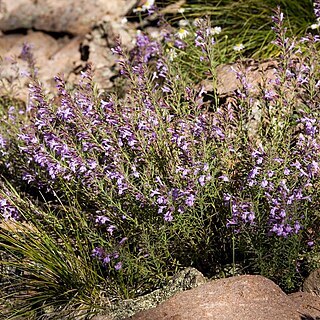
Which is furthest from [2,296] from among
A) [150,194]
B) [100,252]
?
[150,194]

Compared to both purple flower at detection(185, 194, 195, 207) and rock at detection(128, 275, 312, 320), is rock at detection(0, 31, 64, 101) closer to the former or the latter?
purple flower at detection(185, 194, 195, 207)

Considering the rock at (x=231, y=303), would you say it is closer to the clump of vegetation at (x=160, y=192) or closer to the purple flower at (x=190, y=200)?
the clump of vegetation at (x=160, y=192)

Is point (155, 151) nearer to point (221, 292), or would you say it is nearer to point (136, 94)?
point (136, 94)

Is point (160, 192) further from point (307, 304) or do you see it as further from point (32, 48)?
point (32, 48)

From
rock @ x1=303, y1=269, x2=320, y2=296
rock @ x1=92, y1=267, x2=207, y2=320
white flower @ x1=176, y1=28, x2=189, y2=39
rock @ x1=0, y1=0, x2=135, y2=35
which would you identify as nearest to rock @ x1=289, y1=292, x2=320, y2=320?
rock @ x1=303, y1=269, x2=320, y2=296

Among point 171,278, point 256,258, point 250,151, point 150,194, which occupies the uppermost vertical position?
point 250,151

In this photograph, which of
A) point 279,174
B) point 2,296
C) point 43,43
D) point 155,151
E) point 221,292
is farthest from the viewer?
point 43,43

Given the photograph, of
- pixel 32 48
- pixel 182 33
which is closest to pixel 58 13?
pixel 32 48
